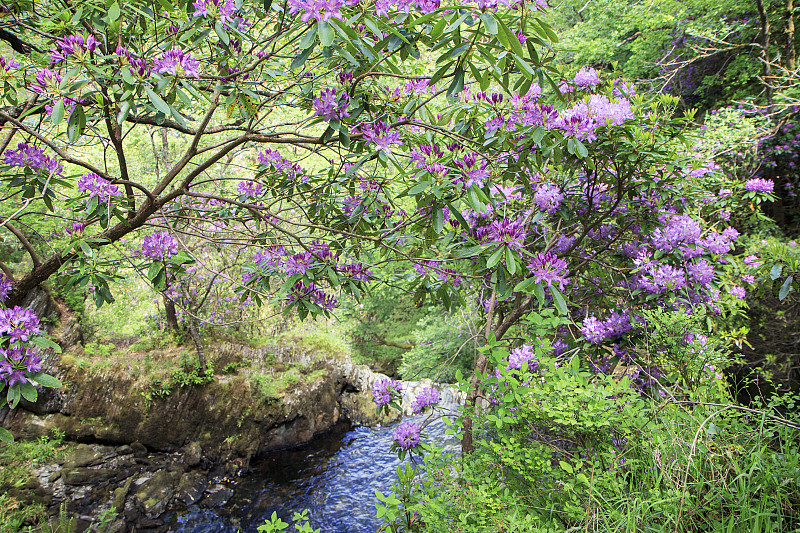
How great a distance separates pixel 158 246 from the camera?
1949 millimetres

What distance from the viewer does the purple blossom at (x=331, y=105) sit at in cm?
175

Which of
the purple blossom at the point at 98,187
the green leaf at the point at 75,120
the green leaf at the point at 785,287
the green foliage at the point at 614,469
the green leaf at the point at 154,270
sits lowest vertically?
the green foliage at the point at 614,469

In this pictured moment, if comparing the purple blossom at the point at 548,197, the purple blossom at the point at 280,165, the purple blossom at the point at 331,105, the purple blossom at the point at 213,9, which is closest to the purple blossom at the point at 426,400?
the purple blossom at the point at 548,197

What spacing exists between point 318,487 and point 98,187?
481cm

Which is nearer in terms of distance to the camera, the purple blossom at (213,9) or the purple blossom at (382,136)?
the purple blossom at (213,9)

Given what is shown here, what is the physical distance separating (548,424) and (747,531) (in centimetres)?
75

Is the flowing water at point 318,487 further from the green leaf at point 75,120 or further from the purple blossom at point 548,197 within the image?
the green leaf at point 75,120

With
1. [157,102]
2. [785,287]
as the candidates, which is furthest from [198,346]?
[785,287]

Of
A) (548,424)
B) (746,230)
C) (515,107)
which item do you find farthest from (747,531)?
(746,230)

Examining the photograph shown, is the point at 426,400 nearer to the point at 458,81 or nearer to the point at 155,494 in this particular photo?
the point at 458,81

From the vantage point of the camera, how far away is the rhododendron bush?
1511 millimetres

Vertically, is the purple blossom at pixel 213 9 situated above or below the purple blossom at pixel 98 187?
above

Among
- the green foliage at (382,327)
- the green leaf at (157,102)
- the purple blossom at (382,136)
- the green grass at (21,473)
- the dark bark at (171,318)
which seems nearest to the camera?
the green leaf at (157,102)

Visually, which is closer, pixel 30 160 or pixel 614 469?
pixel 614 469
